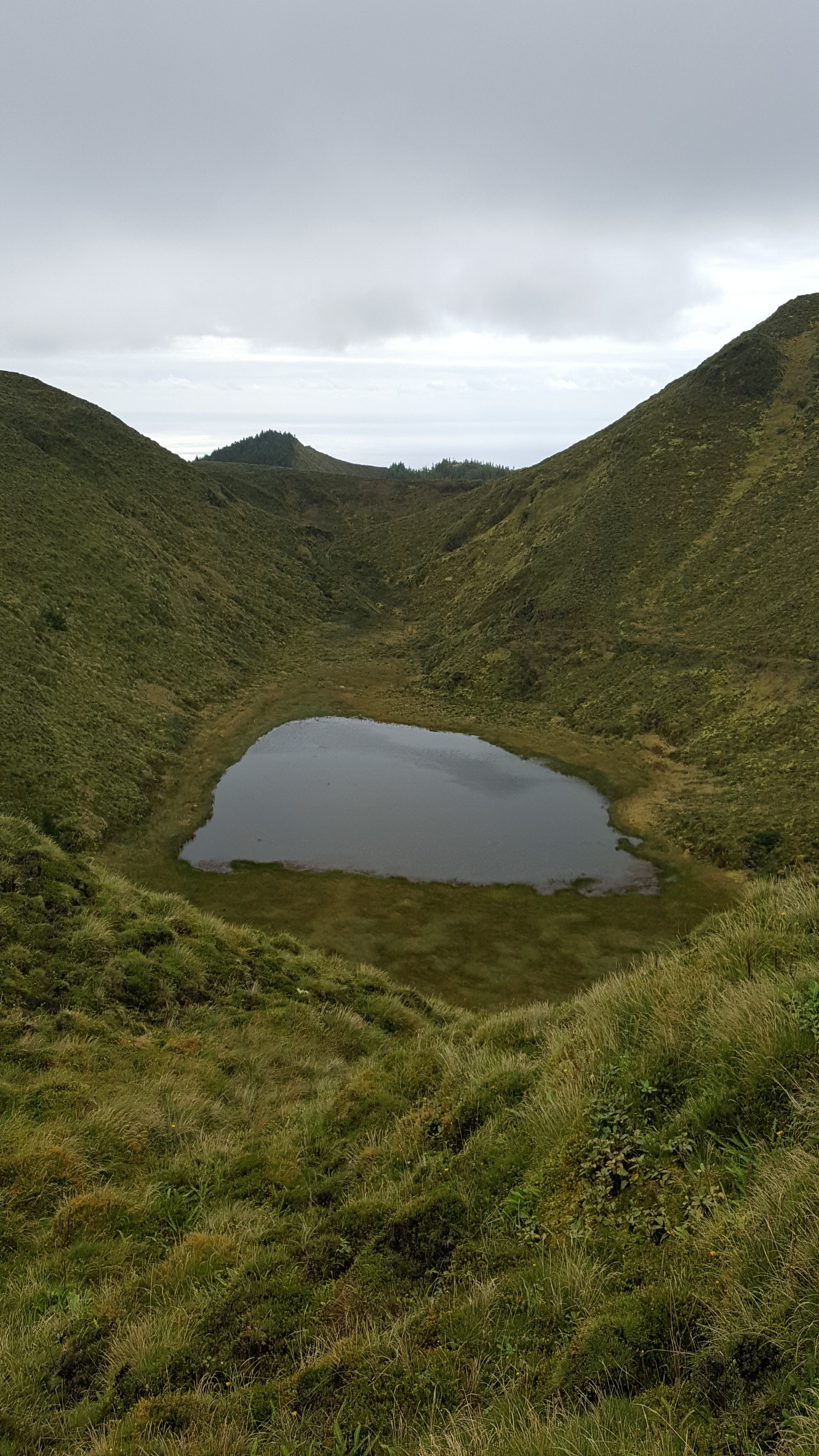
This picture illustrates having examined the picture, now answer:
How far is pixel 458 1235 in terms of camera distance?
6.37m

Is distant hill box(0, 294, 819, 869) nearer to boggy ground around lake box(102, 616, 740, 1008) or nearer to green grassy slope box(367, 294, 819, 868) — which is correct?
green grassy slope box(367, 294, 819, 868)

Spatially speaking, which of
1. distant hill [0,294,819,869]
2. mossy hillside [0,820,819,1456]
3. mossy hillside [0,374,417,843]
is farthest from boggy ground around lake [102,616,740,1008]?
mossy hillside [0,820,819,1456]

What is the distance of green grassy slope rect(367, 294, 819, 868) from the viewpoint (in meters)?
36.9

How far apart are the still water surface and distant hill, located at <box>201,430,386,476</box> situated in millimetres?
121111

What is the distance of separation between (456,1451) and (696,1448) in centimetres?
120

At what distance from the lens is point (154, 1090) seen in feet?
35.8

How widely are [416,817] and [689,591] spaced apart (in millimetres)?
30891

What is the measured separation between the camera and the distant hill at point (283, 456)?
6216 inches

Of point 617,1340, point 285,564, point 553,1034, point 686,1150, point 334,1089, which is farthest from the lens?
point 285,564

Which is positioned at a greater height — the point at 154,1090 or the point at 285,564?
the point at 285,564

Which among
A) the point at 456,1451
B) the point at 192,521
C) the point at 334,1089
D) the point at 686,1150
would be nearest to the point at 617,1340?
the point at 456,1451

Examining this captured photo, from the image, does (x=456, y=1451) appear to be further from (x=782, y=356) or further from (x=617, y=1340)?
(x=782, y=356)

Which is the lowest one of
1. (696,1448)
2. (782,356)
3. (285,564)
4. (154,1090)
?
(154,1090)

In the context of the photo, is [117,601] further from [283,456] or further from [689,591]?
[283,456]
